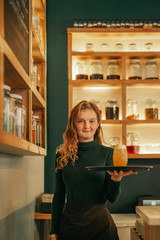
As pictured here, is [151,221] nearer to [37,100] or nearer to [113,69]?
[37,100]

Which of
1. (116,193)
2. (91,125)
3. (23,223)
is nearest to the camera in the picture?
(116,193)

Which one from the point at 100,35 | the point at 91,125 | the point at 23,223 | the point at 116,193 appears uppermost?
the point at 100,35

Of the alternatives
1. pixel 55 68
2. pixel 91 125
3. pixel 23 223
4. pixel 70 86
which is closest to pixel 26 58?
pixel 91 125

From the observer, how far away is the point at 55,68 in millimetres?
3543

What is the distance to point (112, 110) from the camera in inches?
131

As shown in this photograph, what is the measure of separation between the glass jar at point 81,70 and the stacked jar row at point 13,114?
5.40ft

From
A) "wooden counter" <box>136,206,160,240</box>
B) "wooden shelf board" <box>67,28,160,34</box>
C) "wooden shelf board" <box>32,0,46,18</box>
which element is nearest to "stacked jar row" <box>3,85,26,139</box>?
"wooden counter" <box>136,206,160,240</box>

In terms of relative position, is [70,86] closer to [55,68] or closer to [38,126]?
[55,68]

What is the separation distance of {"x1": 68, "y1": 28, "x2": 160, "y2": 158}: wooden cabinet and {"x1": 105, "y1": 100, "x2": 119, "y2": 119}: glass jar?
6 cm

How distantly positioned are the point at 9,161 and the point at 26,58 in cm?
65

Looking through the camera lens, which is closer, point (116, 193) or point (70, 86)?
point (116, 193)

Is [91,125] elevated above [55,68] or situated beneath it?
situated beneath

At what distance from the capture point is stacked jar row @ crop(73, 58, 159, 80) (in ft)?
11.0

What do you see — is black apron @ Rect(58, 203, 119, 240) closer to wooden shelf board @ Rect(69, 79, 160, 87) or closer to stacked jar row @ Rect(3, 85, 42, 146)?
stacked jar row @ Rect(3, 85, 42, 146)
